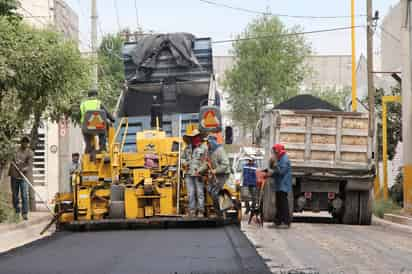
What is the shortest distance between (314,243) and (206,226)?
8.86ft

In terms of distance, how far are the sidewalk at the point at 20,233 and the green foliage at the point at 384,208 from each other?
9422 millimetres

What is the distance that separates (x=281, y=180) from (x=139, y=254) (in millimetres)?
6344

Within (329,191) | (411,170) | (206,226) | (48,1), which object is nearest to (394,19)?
(48,1)

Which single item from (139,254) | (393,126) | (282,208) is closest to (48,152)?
(393,126)

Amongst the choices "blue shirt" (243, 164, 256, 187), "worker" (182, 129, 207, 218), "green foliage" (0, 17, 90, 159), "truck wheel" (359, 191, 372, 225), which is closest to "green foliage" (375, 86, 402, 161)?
"blue shirt" (243, 164, 256, 187)

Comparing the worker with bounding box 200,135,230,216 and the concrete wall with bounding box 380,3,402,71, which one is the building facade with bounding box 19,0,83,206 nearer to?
the worker with bounding box 200,135,230,216

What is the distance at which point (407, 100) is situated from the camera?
2438 centimetres

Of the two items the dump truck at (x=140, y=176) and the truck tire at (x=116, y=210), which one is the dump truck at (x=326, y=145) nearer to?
the dump truck at (x=140, y=176)

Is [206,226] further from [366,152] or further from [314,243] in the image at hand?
[366,152]

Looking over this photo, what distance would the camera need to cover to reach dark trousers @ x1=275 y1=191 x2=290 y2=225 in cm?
1741

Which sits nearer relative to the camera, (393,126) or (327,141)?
(327,141)

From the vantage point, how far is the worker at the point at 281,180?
Result: 1742cm

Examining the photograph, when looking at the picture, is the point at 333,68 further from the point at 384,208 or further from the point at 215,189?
the point at 215,189

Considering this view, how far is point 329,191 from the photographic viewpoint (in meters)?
19.2
